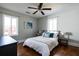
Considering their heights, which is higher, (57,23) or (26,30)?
(57,23)

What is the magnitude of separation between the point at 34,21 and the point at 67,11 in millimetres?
698

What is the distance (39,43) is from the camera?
1.86 m

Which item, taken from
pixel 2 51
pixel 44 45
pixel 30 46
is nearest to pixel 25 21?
pixel 2 51

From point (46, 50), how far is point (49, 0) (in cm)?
146

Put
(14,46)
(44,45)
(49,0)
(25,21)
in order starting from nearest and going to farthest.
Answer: (49,0)
(14,46)
(25,21)
(44,45)

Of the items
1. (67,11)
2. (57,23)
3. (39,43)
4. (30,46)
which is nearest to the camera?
(67,11)

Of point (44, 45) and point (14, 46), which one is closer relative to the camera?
point (14, 46)

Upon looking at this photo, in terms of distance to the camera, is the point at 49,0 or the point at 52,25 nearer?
the point at 49,0

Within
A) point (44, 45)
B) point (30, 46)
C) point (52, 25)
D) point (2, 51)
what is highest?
point (52, 25)

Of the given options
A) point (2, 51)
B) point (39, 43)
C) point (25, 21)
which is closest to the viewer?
point (2, 51)

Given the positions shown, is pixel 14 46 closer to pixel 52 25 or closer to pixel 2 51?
pixel 2 51

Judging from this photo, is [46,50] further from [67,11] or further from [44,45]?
[67,11]

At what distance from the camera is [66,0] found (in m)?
0.45

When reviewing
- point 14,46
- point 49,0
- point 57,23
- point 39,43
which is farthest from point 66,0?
point 39,43
